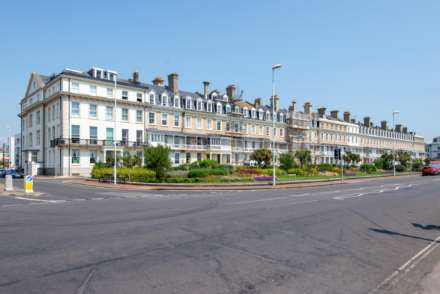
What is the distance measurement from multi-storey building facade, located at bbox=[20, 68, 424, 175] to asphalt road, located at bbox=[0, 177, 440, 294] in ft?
84.0

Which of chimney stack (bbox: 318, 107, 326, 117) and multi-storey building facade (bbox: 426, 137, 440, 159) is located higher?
chimney stack (bbox: 318, 107, 326, 117)

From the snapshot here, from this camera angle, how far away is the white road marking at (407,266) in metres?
5.26

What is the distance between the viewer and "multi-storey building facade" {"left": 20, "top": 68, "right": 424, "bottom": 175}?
45625 millimetres

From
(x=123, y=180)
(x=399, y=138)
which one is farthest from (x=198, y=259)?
(x=399, y=138)

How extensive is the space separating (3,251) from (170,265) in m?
3.79

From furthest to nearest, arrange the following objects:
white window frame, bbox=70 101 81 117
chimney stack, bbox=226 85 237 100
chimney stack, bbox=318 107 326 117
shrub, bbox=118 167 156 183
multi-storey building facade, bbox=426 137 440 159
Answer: multi-storey building facade, bbox=426 137 440 159 → chimney stack, bbox=318 107 326 117 → chimney stack, bbox=226 85 237 100 → white window frame, bbox=70 101 81 117 → shrub, bbox=118 167 156 183

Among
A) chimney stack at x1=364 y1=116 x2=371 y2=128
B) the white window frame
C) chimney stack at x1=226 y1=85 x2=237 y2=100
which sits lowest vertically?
the white window frame

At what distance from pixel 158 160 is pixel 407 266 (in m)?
24.8

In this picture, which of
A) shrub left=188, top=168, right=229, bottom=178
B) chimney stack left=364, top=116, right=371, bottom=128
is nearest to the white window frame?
shrub left=188, top=168, right=229, bottom=178

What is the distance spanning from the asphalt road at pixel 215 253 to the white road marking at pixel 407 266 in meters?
0.02

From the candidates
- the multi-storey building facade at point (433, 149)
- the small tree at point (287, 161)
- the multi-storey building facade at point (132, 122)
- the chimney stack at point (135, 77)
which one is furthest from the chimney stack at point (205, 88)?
the multi-storey building facade at point (433, 149)

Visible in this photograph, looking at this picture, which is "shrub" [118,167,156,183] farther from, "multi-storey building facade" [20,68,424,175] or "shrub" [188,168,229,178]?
"multi-storey building facade" [20,68,424,175]

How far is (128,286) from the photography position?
4.95 meters

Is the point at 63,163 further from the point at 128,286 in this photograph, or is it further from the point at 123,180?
the point at 128,286
